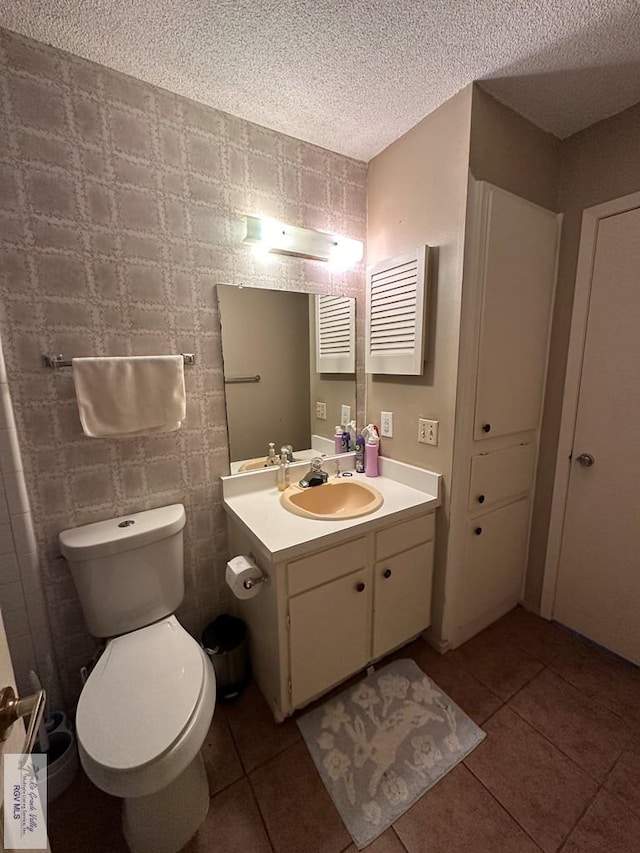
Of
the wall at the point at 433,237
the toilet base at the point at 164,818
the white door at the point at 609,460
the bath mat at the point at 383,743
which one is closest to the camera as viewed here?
the toilet base at the point at 164,818

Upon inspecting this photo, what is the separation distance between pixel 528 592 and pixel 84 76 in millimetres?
2993

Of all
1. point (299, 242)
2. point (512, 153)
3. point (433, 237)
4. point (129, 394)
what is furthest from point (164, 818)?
point (512, 153)

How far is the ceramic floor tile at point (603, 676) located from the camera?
1.43 metres

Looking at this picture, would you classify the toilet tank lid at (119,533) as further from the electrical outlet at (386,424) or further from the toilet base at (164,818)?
the electrical outlet at (386,424)

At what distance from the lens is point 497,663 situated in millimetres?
1636

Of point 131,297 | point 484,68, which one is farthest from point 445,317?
point 131,297

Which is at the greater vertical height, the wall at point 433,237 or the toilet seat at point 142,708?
the wall at point 433,237

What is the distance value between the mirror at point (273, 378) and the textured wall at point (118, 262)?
0.21ft

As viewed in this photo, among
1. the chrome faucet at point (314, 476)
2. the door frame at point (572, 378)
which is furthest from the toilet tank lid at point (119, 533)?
the door frame at point (572, 378)

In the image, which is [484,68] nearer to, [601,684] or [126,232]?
[126,232]

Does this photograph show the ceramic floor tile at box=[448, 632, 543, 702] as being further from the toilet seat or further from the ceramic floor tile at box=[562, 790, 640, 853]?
the toilet seat

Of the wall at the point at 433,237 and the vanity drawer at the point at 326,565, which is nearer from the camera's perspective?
the vanity drawer at the point at 326,565

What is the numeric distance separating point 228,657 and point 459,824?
941mm

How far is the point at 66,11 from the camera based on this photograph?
1.00m
